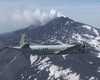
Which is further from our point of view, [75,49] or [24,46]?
[75,49]

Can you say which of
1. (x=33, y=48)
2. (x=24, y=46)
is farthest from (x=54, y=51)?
(x=24, y=46)

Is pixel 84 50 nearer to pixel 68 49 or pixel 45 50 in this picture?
pixel 68 49

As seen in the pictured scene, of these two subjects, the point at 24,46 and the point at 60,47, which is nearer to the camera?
the point at 24,46

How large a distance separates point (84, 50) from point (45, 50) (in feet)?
73.4

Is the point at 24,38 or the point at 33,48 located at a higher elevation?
the point at 24,38

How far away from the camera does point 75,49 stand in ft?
241

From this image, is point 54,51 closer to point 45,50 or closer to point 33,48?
point 45,50

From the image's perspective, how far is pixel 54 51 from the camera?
71.9m

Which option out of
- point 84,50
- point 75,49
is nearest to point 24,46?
point 75,49

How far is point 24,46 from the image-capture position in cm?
6781

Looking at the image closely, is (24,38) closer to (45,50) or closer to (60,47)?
(45,50)

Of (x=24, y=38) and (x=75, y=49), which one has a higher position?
(x=24, y=38)

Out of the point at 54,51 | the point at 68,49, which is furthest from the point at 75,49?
the point at 54,51

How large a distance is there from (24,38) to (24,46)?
645 cm
